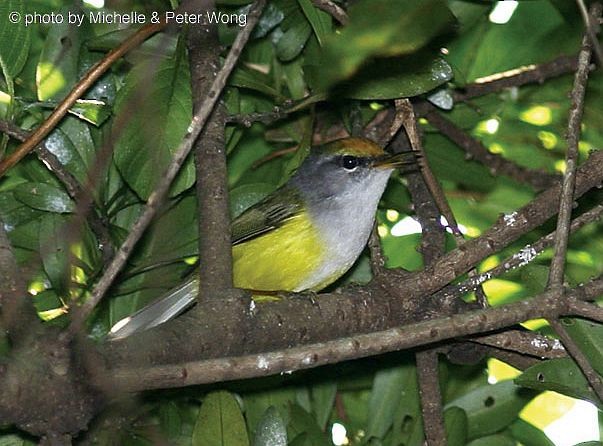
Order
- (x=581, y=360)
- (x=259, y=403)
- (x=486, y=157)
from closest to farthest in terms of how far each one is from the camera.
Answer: (x=581, y=360), (x=259, y=403), (x=486, y=157)

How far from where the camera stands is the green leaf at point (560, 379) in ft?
10.2

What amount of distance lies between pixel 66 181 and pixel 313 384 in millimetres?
1243

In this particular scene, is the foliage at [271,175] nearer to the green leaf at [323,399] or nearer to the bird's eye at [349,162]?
the green leaf at [323,399]

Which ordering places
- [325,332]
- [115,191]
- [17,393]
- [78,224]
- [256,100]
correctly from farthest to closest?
[256,100]
[115,191]
[325,332]
[17,393]
[78,224]

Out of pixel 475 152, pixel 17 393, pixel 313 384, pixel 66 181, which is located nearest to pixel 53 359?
pixel 17 393

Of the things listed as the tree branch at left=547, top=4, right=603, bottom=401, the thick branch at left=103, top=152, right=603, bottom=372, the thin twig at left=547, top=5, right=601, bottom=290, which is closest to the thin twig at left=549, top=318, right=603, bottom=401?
the tree branch at left=547, top=4, right=603, bottom=401

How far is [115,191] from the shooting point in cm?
403

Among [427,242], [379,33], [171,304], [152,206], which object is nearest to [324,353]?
[152,206]

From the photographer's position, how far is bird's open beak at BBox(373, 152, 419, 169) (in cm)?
462

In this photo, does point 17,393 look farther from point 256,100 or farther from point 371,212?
point 371,212

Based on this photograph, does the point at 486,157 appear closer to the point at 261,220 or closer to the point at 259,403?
the point at 261,220

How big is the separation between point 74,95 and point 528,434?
2.17 meters

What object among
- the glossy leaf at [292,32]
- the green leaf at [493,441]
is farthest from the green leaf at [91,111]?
the green leaf at [493,441]

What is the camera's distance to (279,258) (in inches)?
188
